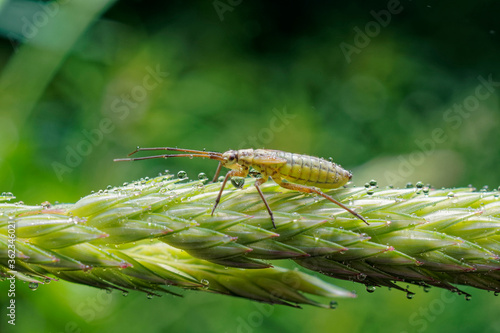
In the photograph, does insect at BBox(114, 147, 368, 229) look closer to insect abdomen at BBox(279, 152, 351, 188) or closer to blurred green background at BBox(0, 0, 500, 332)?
insect abdomen at BBox(279, 152, 351, 188)

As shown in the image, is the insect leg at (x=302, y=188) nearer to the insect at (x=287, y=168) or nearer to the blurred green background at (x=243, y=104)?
the insect at (x=287, y=168)

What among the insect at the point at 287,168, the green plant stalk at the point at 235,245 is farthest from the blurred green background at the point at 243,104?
the green plant stalk at the point at 235,245

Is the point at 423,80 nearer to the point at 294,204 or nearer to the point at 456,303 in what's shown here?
the point at 456,303

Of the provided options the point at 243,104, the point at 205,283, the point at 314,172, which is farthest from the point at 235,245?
the point at 243,104

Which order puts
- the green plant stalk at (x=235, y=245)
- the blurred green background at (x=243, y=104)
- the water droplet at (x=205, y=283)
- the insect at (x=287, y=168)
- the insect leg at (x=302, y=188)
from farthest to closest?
the blurred green background at (x=243, y=104) < the insect at (x=287, y=168) < the insect leg at (x=302, y=188) < the water droplet at (x=205, y=283) < the green plant stalk at (x=235, y=245)

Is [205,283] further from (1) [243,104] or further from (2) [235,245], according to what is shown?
(1) [243,104]

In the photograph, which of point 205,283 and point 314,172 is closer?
point 205,283
